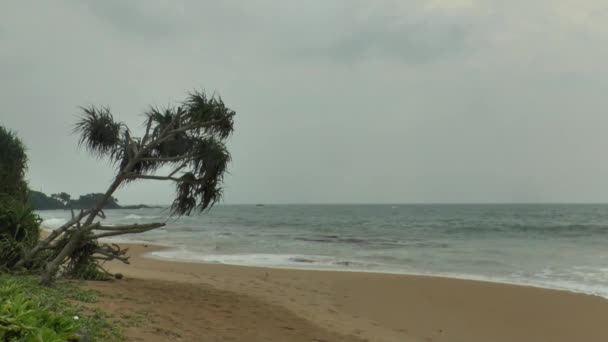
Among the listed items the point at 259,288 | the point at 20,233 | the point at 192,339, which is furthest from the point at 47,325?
the point at 259,288

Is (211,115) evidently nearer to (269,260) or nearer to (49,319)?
(49,319)

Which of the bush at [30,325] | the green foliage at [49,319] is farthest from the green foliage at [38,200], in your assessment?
the bush at [30,325]

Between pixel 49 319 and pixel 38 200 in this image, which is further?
pixel 38 200

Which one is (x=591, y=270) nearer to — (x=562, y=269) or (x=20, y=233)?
(x=562, y=269)

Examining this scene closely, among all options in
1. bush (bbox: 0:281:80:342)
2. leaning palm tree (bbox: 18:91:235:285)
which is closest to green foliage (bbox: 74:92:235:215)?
leaning palm tree (bbox: 18:91:235:285)

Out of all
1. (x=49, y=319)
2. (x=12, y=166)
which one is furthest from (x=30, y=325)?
(x=12, y=166)

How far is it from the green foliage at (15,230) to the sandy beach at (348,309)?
61.6 inches

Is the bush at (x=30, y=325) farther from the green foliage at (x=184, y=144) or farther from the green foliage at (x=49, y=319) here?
the green foliage at (x=184, y=144)

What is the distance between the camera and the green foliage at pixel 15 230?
25.6 feet

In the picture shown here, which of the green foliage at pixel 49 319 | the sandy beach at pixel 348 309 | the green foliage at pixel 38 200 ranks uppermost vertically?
the green foliage at pixel 38 200

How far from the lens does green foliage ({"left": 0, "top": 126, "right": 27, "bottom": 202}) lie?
31.1 ft

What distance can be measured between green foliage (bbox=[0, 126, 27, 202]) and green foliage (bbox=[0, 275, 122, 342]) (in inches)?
168

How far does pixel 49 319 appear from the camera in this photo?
11.5 ft

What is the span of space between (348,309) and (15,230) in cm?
627
